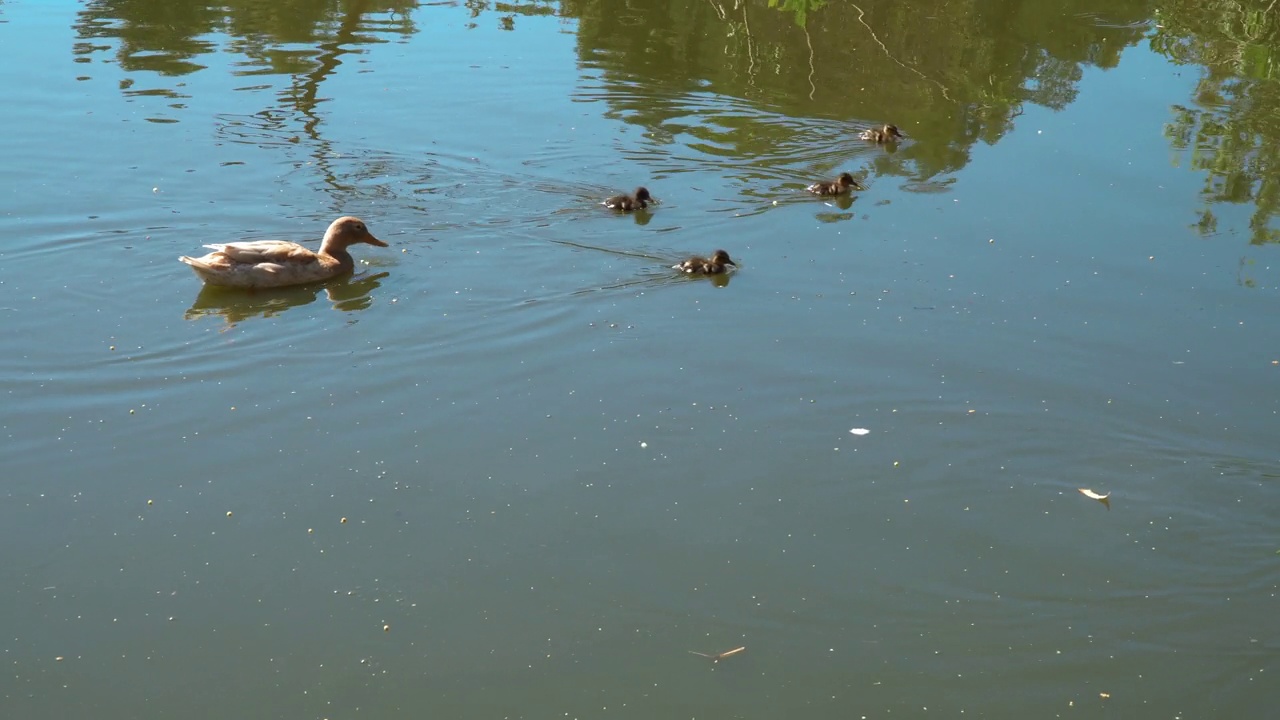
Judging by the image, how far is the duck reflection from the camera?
10234mm

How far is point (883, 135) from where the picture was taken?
1404cm

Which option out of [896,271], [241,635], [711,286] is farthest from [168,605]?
[896,271]

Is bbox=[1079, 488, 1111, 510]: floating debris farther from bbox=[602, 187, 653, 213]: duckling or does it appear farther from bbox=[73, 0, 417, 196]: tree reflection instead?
bbox=[73, 0, 417, 196]: tree reflection

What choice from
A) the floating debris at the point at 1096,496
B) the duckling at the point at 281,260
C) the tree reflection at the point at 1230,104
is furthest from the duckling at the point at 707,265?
the tree reflection at the point at 1230,104

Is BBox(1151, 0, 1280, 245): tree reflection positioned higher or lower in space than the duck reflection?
higher

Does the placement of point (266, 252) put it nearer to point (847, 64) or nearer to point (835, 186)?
point (835, 186)

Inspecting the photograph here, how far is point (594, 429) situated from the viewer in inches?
329

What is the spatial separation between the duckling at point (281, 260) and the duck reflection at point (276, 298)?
83 millimetres

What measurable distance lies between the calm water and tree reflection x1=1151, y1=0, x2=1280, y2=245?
10cm

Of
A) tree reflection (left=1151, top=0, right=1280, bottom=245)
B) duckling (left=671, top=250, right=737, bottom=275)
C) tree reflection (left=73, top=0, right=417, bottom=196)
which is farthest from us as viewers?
tree reflection (left=73, top=0, right=417, bottom=196)

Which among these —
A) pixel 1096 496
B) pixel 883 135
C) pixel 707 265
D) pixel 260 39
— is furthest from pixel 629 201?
pixel 260 39

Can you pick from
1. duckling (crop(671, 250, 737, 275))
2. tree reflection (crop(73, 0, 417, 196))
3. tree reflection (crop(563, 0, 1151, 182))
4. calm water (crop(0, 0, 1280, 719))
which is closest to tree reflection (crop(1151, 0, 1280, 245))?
calm water (crop(0, 0, 1280, 719))

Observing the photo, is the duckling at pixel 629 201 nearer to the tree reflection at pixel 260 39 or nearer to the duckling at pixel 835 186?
the duckling at pixel 835 186

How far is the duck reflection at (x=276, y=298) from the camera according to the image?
10.2 meters
